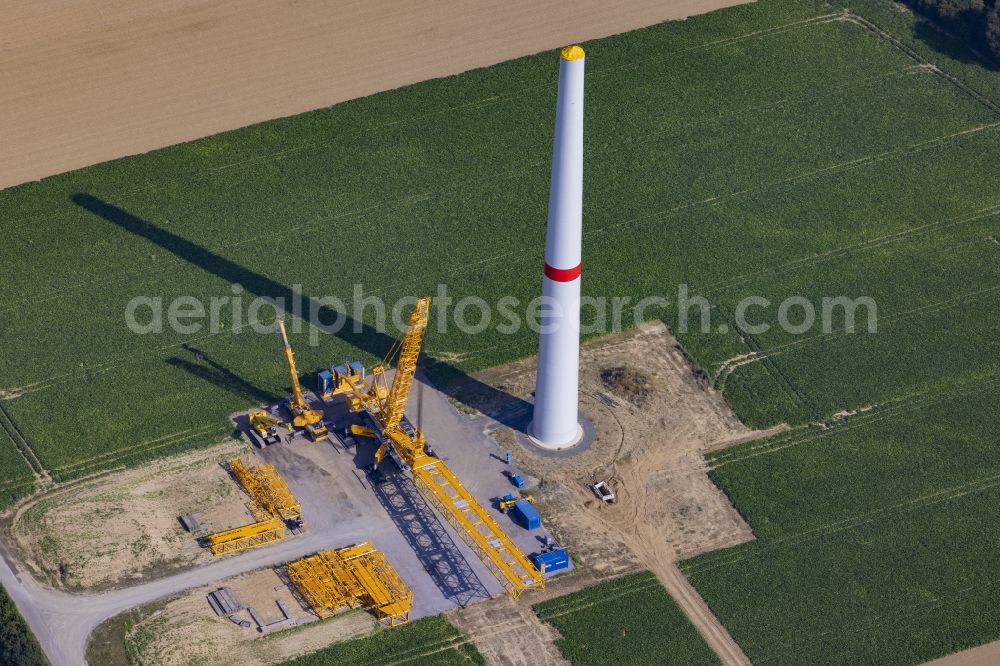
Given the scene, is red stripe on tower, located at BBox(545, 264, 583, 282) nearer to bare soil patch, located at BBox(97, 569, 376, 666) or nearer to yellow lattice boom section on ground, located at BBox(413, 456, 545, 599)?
yellow lattice boom section on ground, located at BBox(413, 456, 545, 599)

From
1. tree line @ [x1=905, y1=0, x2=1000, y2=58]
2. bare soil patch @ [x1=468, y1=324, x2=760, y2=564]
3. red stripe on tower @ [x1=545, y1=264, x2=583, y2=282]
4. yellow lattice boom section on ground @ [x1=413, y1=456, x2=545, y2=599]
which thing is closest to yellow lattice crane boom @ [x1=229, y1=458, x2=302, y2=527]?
yellow lattice boom section on ground @ [x1=413, y1=456, x2=545, y2=599]

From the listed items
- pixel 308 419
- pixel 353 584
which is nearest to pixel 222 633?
pixel 353 584

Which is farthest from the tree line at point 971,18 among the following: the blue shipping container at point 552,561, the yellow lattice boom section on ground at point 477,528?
the blue shipping container at point 552,561

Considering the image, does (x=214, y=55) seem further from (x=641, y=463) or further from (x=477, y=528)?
(x=477, y=528)

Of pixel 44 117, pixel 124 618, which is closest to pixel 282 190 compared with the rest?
pixel 44 117

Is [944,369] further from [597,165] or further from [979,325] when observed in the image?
[597,165]

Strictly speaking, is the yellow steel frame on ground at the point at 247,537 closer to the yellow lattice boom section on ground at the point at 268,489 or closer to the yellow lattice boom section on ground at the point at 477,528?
the yellow lattice boom section on ground at the point at 268,489
